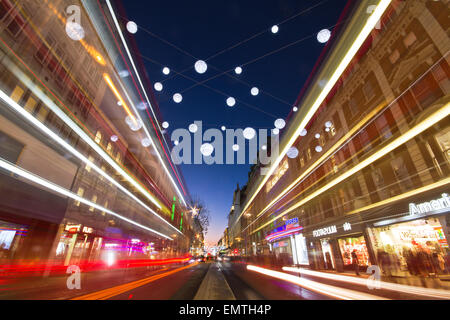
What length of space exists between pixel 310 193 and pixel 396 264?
775cm

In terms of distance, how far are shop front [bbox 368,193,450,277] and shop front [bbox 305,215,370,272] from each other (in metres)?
1.11

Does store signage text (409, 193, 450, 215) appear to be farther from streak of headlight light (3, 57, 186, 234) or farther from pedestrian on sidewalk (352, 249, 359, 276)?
streak of headlight light (3, 57, 186, 234)

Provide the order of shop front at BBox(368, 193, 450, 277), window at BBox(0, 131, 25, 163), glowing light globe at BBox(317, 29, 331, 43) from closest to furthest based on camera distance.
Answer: glowing light globe at BBox(317, 29, 331, 43) < window at BBox(0, 131, 25, 163) < shop front at BBox(368, 193, 450, 277)

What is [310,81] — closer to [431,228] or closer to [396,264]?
[431,228]

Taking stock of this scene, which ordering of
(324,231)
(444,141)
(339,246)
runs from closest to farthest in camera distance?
(444,141) → (339,246) → (324,231)

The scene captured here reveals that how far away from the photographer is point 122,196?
56.0ft

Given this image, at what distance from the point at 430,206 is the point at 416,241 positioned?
120 inches

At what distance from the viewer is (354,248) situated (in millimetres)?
12961

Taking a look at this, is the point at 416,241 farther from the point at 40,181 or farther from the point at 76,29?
the point at 40,181

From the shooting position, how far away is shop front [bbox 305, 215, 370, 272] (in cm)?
1222

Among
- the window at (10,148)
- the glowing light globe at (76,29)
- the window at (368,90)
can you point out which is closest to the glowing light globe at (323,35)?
the window at (368,90)

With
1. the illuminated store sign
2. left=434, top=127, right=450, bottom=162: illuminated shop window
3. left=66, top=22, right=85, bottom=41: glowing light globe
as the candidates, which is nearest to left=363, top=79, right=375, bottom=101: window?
left=434, top=127, right=450, bottom=162: illuminated shop window

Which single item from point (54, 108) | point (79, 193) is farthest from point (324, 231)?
point (54, 108)
